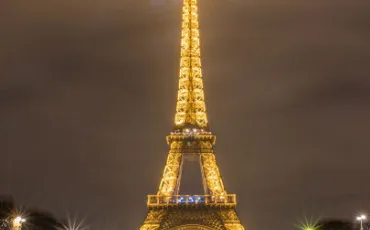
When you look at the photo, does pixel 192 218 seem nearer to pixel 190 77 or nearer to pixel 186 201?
pixel 186 201

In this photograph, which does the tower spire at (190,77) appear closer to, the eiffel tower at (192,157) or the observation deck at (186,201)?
the eiffel tower at (192,157)

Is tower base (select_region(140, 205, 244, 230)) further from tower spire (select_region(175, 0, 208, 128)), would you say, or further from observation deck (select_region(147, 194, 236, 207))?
tower spire (select_region(175, 0, 208, 128))

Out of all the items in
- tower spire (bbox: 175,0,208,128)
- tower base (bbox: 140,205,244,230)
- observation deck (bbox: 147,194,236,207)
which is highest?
tower spire (bbox: 175,0,208,128)

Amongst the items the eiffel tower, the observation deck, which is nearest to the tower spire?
the eiffel tower

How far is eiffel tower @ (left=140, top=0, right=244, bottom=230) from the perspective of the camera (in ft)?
291

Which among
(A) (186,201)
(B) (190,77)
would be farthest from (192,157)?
(B) (190,77)

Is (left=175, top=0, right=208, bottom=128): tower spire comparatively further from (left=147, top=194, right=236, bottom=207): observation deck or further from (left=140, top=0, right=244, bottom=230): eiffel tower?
(left=147, top=194, right=236, bottom=207): observation deck

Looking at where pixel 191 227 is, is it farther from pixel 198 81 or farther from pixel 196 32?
pixel 196 32

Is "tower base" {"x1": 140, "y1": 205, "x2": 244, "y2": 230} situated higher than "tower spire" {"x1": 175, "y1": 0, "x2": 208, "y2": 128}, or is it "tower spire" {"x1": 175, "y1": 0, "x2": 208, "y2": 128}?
"tower spire" {"x1": 175, "y1": 0, "x2": 208, "y2": 128}

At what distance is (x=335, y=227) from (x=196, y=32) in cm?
3301

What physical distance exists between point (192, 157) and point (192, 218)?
6.78 meters

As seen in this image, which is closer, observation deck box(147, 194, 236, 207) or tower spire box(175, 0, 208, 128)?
observation deck box(147, 194, 236, 207)

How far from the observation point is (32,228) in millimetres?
90438

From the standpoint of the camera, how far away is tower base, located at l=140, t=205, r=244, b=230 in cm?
8831
